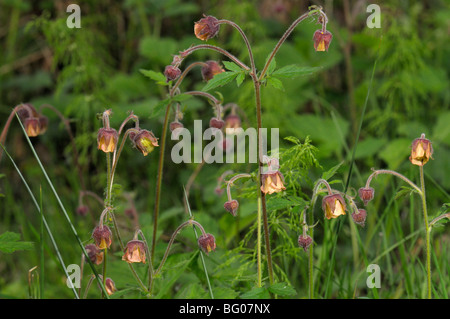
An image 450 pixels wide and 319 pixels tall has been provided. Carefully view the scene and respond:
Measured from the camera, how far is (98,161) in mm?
3779

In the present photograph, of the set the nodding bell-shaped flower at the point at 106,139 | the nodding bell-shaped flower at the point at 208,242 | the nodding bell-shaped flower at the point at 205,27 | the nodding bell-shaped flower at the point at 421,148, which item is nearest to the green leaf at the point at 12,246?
the nodding bell-shaped flower at the point at 106,139

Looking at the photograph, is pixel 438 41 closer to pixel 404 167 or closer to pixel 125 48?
pixel 404 167

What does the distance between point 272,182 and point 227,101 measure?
2.15 meters

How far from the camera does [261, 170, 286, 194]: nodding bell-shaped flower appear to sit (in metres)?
1.46

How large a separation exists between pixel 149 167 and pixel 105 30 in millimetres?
1384

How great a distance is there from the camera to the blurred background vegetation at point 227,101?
7.77 ft

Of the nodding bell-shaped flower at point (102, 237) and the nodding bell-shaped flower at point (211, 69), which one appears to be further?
the nodding bell-shaped flower at point (211, 69)

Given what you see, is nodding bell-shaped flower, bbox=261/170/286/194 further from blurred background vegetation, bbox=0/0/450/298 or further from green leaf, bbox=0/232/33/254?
green leaf, bbox=0/232/33/254

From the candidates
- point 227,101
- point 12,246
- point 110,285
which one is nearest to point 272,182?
point 110,285

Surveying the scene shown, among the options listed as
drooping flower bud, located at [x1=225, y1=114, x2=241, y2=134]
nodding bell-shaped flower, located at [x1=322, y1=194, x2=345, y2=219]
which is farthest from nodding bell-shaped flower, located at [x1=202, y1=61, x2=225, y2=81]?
nodding bell-shaped flower, located at [x1=322, y1=194, x2=345, y2=219]

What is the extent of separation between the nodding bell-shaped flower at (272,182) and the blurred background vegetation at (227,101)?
0.96ft

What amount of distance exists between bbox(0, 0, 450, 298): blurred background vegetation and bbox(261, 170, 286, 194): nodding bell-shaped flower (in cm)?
29

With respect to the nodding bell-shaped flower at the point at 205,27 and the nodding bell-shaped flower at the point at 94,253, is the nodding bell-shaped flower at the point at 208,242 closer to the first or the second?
the nodding bell-shaped flower at the point at 94,253
